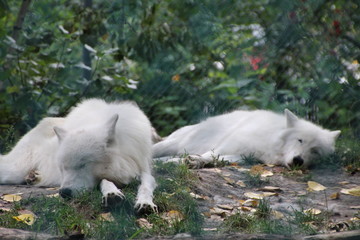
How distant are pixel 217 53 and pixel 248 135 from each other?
1482 millimetres

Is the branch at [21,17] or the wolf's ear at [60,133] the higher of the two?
the branch at [21,17]

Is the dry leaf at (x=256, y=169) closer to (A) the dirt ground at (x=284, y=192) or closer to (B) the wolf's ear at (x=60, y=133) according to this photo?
(A) the dirt ground at (x=284, y=192)

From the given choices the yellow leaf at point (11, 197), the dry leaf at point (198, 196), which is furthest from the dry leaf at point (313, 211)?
the yellow leaf at point (11, 197)

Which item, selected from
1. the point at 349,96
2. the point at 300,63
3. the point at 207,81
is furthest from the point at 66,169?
the point at 207,81

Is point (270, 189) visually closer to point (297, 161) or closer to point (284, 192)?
point (284, 192)

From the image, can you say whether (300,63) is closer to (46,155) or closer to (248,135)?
(248,135)

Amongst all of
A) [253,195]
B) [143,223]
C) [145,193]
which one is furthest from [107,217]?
[253,195]

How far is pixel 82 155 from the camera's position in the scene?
3951 mm

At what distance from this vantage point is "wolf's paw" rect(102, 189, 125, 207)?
3588 millimetres

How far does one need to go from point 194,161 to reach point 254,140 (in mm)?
1244

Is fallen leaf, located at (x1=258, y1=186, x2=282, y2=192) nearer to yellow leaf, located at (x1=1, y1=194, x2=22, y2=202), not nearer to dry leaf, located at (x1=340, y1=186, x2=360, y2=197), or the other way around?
dry leaf, located at (x1=340, y1=186, x2=360, y2=197)

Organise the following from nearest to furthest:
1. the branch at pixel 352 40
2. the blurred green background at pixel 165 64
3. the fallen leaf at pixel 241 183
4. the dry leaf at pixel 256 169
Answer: the branch at pixel 352 40 < the fallen leaf at pixel 241 183 < the dry leaf at pixel 256 169 < the blurred green background at pixel 165 64

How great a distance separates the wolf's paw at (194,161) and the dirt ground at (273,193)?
0.57 feet

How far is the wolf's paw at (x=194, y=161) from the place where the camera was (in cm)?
507
